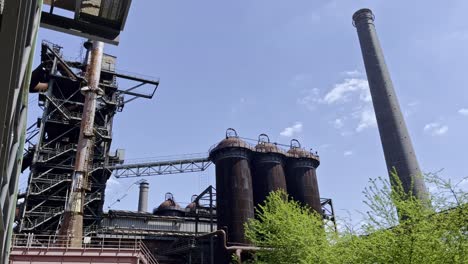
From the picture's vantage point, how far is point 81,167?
26188 mm

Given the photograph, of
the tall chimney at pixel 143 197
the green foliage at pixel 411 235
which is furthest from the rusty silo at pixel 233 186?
the tall chimney at pixel 143 197

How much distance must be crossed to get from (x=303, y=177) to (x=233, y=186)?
7.49 metres

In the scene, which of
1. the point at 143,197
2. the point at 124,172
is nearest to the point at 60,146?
the point at 124,172

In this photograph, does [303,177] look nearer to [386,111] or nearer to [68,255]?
[386,111]

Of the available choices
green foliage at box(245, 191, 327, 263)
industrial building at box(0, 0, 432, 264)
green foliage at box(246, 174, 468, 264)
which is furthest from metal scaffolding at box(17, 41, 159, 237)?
green foliage at box(246, 174, 468, 264)

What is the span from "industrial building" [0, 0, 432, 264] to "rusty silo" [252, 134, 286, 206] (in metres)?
0.09

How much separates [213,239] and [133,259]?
1050 cm

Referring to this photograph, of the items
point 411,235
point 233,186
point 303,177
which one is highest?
point 303,177

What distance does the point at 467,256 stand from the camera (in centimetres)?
941

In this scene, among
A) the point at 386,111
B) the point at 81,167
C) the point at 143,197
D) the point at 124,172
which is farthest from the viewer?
the point at 143,197

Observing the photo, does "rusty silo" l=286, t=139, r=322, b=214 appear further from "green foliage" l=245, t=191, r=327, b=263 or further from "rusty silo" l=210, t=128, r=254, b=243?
"green foliage" l=245, t=191, r=327, b=263

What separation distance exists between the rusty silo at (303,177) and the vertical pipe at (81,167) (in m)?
16.6

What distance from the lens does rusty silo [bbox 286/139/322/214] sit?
32666 mm

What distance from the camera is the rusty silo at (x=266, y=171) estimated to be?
1242 inches
